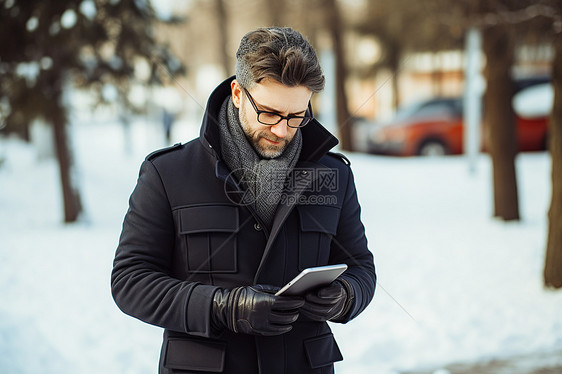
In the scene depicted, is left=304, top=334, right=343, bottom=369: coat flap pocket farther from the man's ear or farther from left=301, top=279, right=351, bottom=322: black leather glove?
the man's ear

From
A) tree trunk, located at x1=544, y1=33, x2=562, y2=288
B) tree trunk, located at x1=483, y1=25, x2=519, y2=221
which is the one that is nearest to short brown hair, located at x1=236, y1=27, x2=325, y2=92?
tree trunk, located at x1=544, y1=33, x2=562, y2=288

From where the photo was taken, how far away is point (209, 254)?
2.06 m

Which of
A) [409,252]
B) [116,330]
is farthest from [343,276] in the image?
[409,252]

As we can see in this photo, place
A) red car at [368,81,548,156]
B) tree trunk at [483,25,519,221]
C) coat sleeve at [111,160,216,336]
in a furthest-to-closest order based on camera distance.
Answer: red car at [368,81,548,156]
tree trunk at [483,25,519,221]
coat sleeve at [111,160,216,336]

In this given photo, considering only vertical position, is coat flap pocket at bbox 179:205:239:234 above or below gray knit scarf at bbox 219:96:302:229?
below

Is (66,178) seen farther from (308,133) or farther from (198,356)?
(198,356)

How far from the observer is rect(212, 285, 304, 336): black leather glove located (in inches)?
73.5

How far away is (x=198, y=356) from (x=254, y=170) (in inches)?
25.9

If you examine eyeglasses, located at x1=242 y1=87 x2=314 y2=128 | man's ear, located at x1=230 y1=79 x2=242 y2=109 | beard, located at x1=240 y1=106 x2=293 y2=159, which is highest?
man's ear, located at x1=230 y1=79 x2=242 y2=109

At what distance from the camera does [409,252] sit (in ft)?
24.8

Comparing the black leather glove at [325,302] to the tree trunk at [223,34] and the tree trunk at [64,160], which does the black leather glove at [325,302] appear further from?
the tree trunk at [223,34]

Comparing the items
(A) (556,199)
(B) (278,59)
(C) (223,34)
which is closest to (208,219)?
(B) (278,59)

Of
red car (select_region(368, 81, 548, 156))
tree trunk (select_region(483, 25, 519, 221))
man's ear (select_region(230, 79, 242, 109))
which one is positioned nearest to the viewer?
man's ear (select_region(230, 79, 242, 109))

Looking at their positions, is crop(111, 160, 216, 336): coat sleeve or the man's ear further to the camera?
the man's ear
